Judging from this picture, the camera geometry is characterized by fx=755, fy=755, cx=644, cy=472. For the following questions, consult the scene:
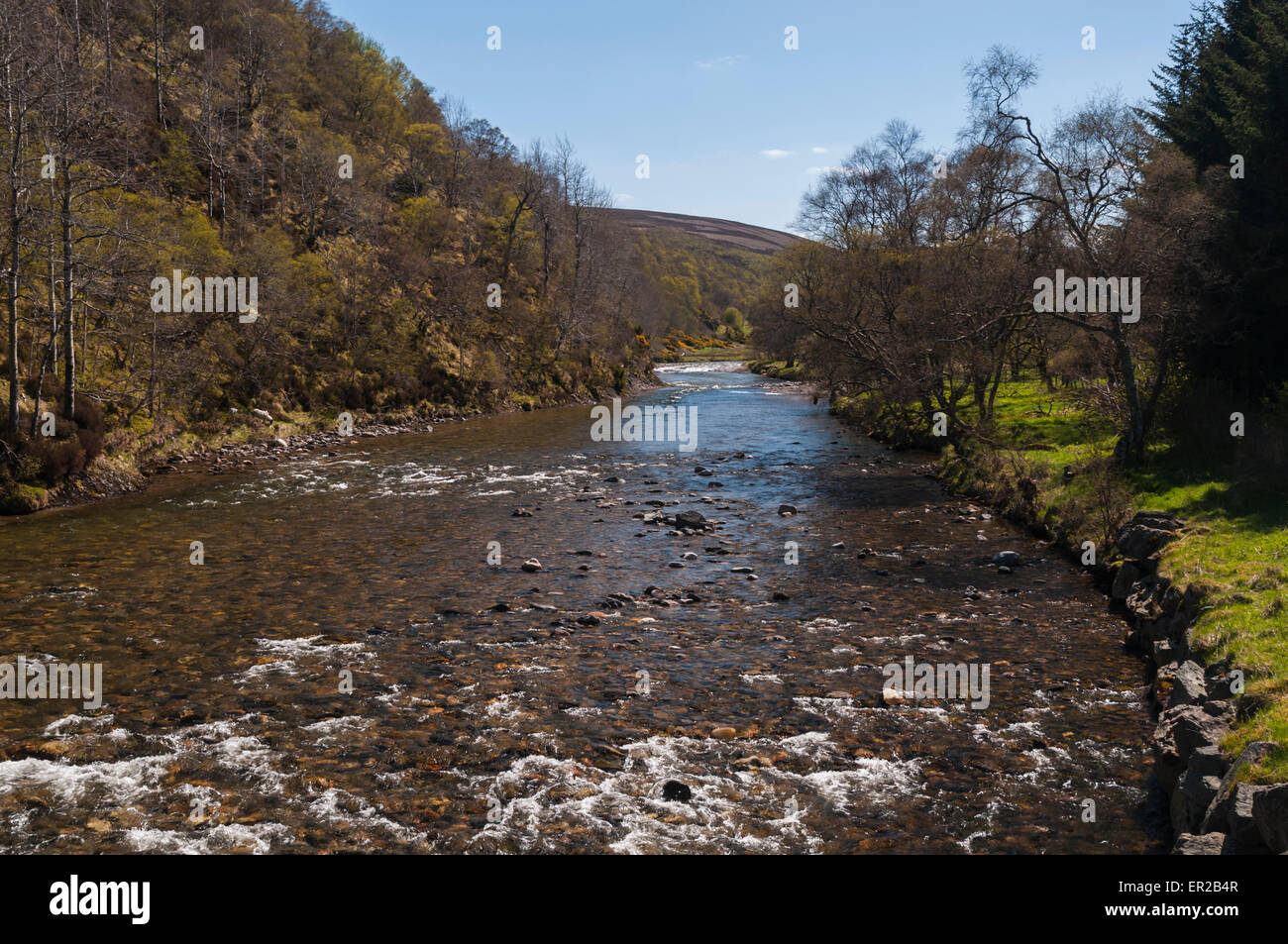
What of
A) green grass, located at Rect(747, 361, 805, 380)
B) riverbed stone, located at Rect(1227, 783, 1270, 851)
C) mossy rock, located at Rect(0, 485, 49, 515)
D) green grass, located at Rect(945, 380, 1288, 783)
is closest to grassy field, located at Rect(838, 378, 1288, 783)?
green grass, located at Rect(945, 380, 1288, 783)

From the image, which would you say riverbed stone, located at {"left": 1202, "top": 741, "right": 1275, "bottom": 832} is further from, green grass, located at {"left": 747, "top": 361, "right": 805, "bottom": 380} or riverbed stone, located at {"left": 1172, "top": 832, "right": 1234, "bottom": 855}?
green grass, located at {"left": 747, "top": 361, "right": 805, "bottom": 380}

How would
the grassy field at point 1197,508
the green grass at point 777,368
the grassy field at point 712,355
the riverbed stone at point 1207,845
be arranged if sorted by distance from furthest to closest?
the grassy field at point 712,355 → the green grass at point 777,368 → the grassy field at point 1197,508 → the riverbed stone at point 1207,845

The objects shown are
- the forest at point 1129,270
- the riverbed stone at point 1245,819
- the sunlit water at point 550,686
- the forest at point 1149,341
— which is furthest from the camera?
the forest at point 1129,270

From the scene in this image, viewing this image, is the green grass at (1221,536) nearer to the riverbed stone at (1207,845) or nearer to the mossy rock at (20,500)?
the riverbed stone at (1207,845)

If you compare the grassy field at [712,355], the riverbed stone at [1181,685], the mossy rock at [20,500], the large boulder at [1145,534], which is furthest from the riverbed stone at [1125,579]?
the grassy field at [712,355]

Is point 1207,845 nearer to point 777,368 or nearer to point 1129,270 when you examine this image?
point 1129,270

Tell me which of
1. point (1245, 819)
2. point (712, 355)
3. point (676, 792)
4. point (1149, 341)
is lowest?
point (676, 792)

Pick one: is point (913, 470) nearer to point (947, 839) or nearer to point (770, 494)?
point (770, 494)

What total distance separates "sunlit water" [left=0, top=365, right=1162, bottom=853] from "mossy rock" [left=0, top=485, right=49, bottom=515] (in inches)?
26.6

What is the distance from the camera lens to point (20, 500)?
19.6 m

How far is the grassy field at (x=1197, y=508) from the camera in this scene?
838 centimetres

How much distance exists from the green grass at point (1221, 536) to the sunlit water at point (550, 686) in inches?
56.2

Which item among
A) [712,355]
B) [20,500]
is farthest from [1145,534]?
[712,355]

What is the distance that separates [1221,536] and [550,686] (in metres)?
11.9
